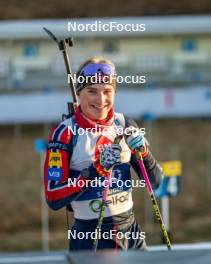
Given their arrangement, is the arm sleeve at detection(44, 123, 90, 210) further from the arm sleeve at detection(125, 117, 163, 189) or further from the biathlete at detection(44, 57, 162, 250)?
the arm sleeve at detection(125, 117, 163, 189)

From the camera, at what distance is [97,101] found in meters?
2.90

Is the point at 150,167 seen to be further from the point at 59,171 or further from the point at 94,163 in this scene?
the point at 59,171

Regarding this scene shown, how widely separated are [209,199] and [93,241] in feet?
27.7

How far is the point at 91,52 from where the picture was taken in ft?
57.8

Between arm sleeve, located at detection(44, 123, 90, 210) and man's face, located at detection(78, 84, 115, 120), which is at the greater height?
man's face, located at detection(78, 84, 115, 120)

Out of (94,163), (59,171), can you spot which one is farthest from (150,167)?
(59,171)

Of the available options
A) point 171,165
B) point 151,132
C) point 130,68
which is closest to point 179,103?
point 151,132

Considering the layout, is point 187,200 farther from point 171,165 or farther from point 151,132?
point 171,165

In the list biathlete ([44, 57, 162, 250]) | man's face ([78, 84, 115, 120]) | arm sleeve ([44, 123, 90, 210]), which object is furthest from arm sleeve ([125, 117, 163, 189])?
arm sleeve ([44, 123, 90, 210])

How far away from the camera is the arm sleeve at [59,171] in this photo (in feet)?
9.29

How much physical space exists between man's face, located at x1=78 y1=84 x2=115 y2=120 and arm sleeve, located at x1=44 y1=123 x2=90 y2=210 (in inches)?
4.5

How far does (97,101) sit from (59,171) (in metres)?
0.31

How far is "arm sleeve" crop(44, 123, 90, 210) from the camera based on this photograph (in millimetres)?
2830

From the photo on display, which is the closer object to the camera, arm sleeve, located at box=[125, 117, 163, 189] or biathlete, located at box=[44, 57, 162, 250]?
biathlete, located at box=[44, 57, 162, 250]
